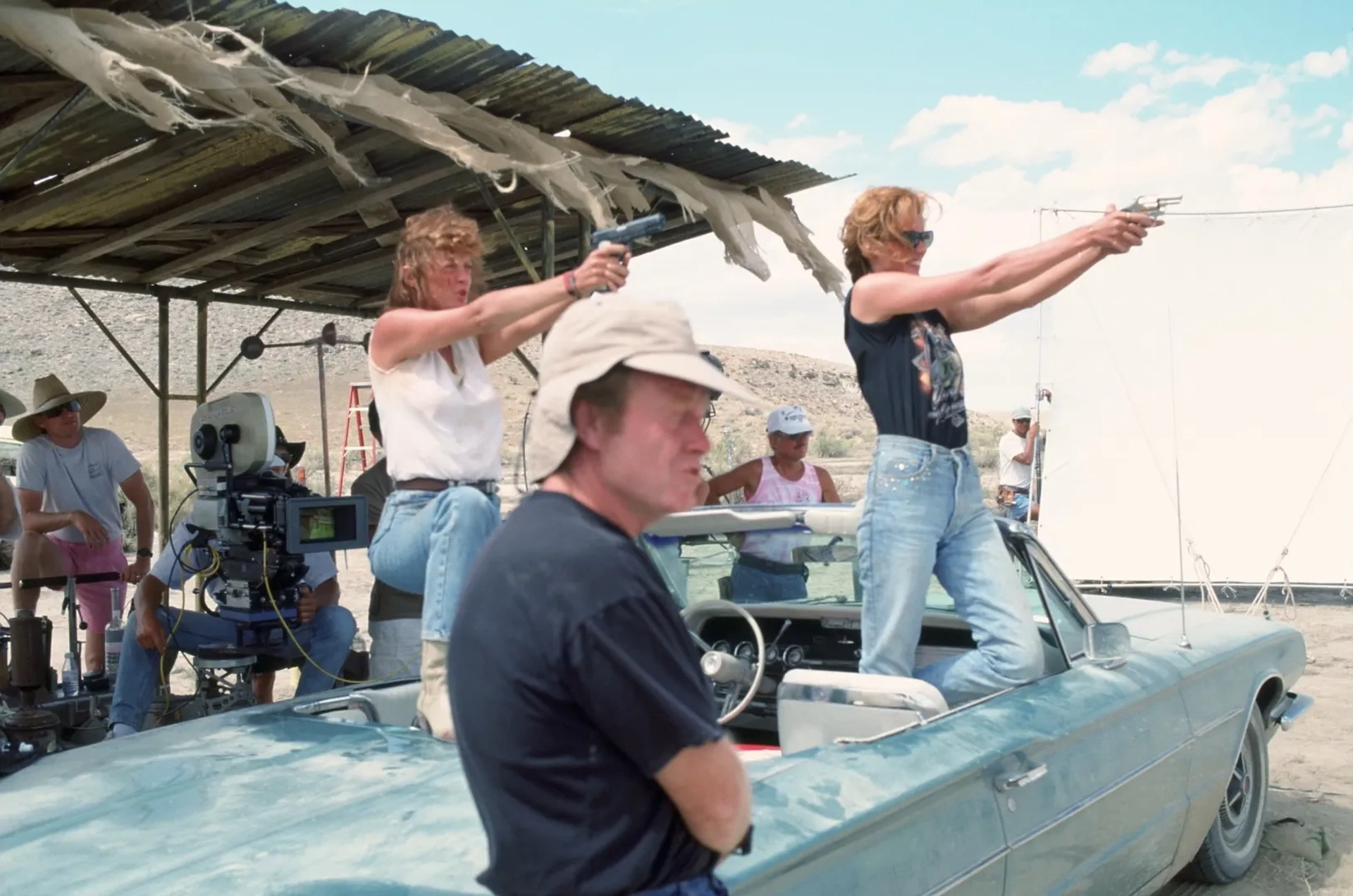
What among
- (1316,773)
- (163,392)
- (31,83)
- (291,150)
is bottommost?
(1316,773)

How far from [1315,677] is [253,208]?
6619 millimetres

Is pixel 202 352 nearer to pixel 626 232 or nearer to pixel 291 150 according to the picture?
pixel 291 150

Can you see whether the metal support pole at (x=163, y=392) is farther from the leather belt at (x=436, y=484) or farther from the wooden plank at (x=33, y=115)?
the leather belt at (x=436, y=484)

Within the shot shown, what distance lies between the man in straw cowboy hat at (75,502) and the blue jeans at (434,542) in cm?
399

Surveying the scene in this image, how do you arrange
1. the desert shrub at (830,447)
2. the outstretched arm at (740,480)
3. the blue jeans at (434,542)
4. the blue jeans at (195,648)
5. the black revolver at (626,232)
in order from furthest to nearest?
the desert shrub at (830,447)
the outstretched arm at (740,480)
the blue jeans at (195,648)
the blue jeans at (434,542)
the black revolver at (626,232)

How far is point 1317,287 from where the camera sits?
417 inches

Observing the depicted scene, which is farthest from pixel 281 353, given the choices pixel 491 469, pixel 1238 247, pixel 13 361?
pixel 491 469

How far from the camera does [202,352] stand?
8719 mm

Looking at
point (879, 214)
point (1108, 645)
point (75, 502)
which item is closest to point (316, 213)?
point (75, 502)

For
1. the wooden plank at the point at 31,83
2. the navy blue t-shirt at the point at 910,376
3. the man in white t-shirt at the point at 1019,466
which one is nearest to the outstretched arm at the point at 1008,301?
the navy blue t-shirt at the point at 910,376

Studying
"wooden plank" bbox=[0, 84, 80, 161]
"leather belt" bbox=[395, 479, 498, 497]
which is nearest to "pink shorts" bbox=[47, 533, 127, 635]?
"wooden plank" bbox=[0, 84, 80, 161]

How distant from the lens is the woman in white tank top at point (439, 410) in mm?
2965

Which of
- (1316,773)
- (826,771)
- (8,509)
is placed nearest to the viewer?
(826,771)

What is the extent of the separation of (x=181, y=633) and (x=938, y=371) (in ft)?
10.1
